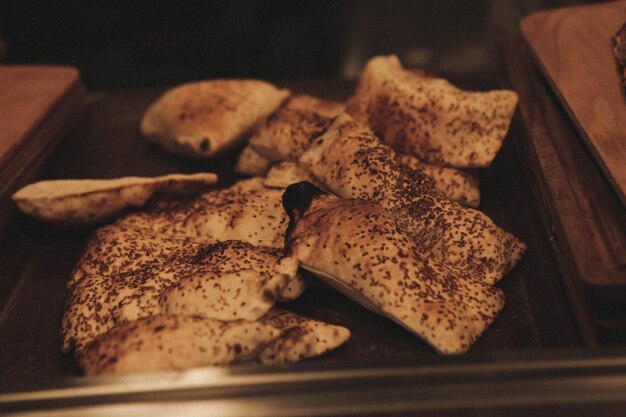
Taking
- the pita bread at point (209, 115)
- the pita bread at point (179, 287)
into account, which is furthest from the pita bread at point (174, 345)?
the pita bread at point (209, 115)

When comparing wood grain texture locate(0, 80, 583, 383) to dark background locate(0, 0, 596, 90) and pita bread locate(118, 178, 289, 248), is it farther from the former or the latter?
dark background locate(0, 0, 596, 90)

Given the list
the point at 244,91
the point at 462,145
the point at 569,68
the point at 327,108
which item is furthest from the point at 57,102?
the point at 569,68

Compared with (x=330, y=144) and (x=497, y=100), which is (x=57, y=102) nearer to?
(x=330, y=144)

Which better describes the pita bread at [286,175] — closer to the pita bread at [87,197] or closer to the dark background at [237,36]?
the pita bread at [87,197]

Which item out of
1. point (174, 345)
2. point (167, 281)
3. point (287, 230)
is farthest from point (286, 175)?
point (174, 345)

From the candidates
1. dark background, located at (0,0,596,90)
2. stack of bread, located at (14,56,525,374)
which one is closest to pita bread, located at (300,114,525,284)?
stack of bread, located at (14,56,525,374)

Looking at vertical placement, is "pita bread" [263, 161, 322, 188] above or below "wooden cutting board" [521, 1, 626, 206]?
below
